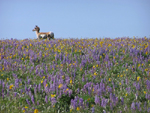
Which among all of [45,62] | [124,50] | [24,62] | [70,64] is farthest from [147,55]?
[24,62]

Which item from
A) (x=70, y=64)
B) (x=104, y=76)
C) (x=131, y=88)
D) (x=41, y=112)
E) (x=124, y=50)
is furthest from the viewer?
(x=124, y=50)

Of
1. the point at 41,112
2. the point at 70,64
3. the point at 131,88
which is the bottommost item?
the point at 41,112

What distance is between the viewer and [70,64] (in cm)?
826

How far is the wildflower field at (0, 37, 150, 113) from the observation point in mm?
5641

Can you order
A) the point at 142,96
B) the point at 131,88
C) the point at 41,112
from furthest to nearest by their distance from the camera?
1. the point at 131,88
2. the point at 142,96
3. the point at 41,112

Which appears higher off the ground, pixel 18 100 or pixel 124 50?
pixel 124 50

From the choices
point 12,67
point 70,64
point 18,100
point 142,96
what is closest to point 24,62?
point 12,67

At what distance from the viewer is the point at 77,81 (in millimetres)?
7230

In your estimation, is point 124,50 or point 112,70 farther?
point 124,50

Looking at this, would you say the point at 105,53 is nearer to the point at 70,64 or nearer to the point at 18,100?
the point at 70,64

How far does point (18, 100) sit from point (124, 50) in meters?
6.14

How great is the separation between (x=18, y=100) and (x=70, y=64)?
2.83m

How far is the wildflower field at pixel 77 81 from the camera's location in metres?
5.64

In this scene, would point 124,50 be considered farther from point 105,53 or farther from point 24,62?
point 24,62
